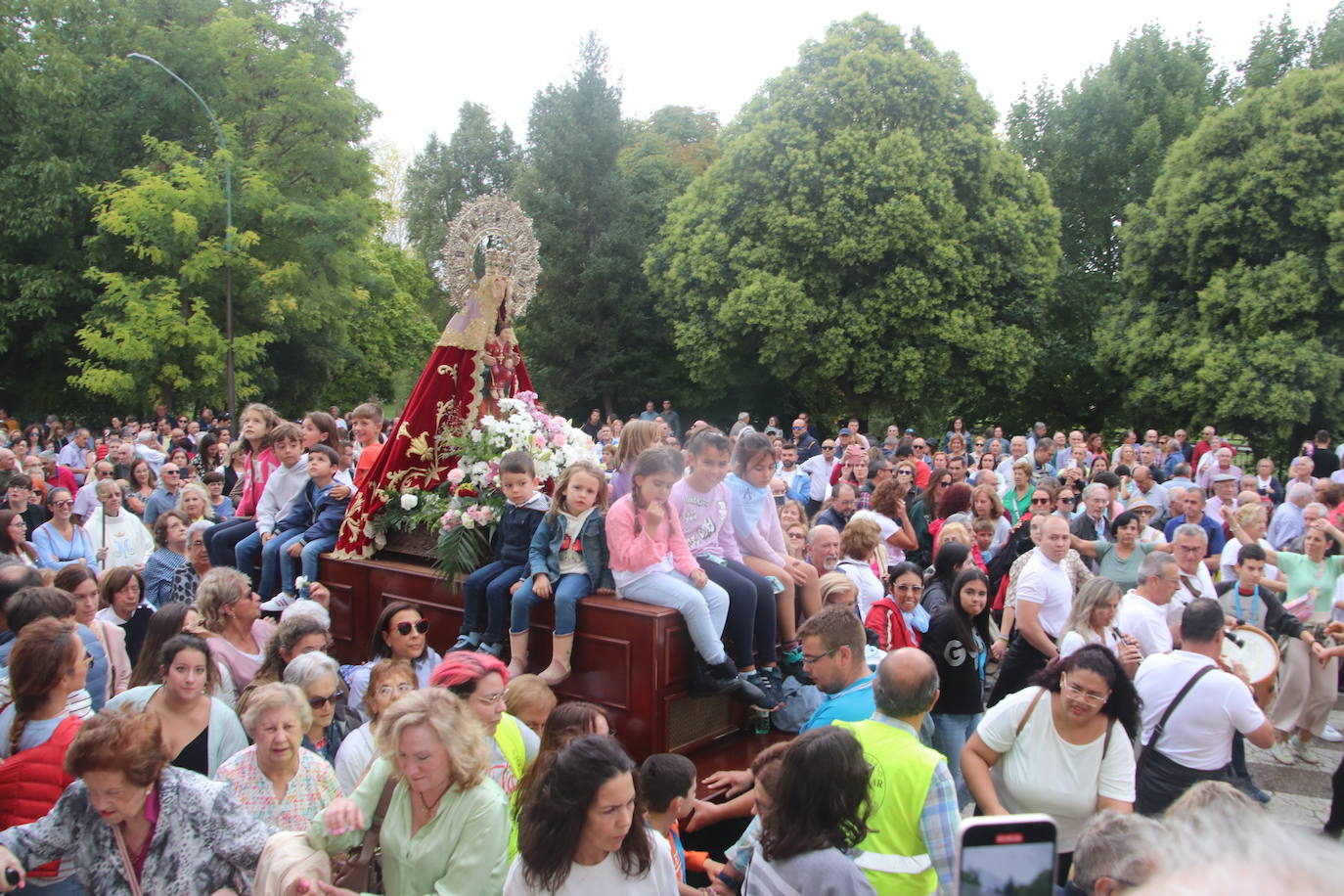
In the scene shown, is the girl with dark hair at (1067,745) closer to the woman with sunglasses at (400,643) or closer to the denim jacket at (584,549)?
the denim jacket at (584,549)

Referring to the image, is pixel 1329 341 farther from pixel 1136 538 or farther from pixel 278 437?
pixel 278 437

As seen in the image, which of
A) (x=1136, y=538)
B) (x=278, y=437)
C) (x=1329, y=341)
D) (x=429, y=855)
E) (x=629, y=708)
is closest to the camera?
(x=429, y=855)

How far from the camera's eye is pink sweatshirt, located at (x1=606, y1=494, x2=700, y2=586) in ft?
18.5

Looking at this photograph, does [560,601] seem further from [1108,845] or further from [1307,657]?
[1307,657]

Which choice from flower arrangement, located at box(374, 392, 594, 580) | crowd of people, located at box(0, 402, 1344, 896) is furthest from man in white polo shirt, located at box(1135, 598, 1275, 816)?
flower arrangement, located at box(374, 392, 594, 580)

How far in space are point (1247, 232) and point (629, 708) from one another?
21560 mm

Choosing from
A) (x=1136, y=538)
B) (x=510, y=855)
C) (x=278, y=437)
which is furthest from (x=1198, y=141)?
(x=510, y=855)

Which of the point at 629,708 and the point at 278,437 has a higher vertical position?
the point at 278,437

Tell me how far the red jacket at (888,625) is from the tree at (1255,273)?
58.9 feet

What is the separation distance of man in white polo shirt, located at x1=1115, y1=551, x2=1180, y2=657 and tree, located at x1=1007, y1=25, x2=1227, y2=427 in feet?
69.3

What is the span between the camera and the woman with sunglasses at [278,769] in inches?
150

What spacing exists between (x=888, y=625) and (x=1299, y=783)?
3943mm

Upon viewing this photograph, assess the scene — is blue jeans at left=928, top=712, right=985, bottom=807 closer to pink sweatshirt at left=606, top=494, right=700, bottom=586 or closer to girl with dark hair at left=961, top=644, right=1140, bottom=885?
girl with dark hair at left=961, top=644, right=1140, bottom=885

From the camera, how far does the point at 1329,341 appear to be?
2083 centimetres
